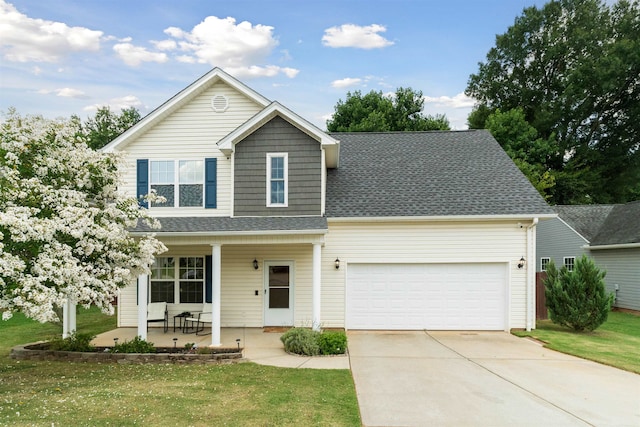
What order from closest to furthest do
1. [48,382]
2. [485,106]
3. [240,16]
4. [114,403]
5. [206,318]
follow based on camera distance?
[114,403] → [48,382] → [206,318] → [240,16] → [485,106]

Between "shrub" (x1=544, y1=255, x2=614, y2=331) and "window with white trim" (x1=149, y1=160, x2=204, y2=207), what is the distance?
11486mm

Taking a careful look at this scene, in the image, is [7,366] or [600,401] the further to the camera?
[7,366]

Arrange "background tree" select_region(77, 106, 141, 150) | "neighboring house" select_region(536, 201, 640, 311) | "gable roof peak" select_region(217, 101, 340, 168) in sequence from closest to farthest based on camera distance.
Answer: "gable roof peak" select_region(217, 101, 340, 168)
"neighboring house" select_region(536, 201, 640, 311)
"background tree" select_region(77, 106, 141, 150)

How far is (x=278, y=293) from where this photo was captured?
13.6m

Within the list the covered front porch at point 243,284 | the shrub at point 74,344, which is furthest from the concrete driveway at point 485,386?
the shrub at point 74,344

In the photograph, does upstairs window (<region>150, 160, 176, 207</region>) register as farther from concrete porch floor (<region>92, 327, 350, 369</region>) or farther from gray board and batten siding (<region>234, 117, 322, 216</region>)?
concrete porch floor (<region>92, 327, 350, 369</region>)

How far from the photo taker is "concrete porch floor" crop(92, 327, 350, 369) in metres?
9.32

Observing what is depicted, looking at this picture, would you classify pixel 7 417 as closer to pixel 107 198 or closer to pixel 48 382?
pixel 48 382

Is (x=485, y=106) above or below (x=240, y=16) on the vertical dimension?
above

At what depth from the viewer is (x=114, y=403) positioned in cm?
661

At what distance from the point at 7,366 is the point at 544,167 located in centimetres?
3800

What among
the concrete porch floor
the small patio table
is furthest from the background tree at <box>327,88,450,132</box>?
the concrete porch floor

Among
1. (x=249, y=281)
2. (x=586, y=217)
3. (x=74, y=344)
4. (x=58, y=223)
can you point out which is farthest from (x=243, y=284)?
(x=586, y=217)

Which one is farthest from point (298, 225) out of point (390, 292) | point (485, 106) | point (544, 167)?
point (485, 106)
